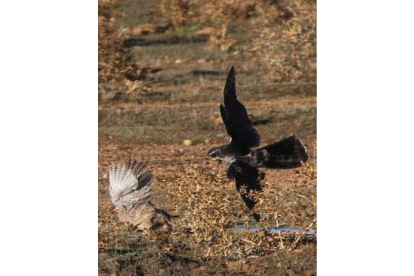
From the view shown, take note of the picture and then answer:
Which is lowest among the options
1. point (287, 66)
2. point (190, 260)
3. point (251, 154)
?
point (190, 260)

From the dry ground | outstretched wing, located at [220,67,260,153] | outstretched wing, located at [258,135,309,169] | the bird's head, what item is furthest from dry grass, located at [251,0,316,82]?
the bird's head

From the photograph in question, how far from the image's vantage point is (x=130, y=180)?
7.18m

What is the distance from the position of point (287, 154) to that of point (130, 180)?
3.53ft

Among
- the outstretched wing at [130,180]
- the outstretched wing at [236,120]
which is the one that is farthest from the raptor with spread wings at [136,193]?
the outstretched wing at [236,120]

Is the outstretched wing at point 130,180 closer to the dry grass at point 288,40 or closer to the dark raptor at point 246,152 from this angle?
the dark raptor at point 246,152

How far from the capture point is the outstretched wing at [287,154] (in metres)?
6.99

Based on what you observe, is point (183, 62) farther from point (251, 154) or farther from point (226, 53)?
point (251, 154)

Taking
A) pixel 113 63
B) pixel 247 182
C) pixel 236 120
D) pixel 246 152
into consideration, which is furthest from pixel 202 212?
pixel 113 63

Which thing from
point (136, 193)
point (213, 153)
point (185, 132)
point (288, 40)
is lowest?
point (136, 193)

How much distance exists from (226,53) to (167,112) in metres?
0.57

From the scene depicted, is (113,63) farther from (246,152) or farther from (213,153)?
(246,152)

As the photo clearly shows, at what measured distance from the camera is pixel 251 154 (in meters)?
7.05

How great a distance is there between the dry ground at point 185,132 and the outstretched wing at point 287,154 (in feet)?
0.15
